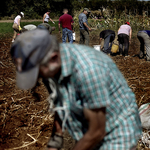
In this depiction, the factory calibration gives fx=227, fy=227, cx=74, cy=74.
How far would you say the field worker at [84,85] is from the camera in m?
1.12

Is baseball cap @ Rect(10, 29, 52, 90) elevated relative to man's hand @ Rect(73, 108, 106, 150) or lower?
elevated

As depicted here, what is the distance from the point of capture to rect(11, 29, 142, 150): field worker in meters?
1.12

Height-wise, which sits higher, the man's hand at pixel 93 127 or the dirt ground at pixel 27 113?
the man's hand at pixel 93 127

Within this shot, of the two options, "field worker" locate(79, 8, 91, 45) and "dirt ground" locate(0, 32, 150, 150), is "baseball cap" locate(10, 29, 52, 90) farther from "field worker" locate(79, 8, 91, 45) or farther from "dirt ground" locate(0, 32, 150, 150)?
"field worker" locate(79, 8, 91, 45)

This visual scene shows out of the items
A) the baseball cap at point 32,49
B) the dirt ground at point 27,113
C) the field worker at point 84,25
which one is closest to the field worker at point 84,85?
the baseball cap at point 32,49

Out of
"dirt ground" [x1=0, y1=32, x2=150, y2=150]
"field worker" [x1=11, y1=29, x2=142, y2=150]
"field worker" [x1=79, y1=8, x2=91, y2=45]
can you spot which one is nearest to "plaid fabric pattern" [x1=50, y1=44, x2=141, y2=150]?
"field worker" [x1=11, y1=29, x2=142, y2=150]

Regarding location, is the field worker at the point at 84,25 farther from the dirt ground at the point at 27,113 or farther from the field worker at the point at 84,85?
the field worker at the point at 84,85

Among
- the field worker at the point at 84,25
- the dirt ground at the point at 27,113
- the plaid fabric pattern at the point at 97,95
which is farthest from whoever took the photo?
the field worker at the point at 84,25

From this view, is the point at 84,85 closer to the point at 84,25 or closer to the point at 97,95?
the point at 97,95

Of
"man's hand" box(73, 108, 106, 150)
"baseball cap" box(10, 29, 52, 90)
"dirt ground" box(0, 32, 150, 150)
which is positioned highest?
"baseball cap" box(10, 29, 52, 90)

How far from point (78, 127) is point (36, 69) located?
462 millimetres

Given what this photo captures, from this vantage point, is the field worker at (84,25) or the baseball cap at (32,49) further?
the field worker at (84,25)

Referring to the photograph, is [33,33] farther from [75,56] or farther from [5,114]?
[5,114]

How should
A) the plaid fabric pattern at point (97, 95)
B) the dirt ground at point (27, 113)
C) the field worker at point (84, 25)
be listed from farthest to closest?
the field worker at point (84, 25) < the dirt ground at point (27, 113) < the plaid fabric pattern at point (97, 95)
